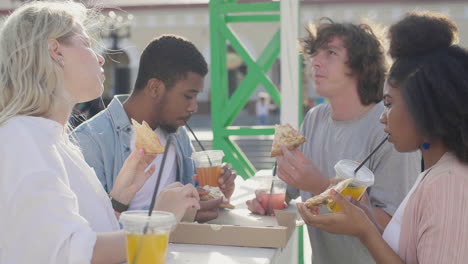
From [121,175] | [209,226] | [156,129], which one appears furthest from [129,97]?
[209,226]

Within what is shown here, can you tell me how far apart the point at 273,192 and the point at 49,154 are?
51.4 inches

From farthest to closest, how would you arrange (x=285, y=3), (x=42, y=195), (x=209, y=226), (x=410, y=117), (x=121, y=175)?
(x=285, y=3)
(x=121, y=175)
(x=209, y=226)
(x=410, y=117)
(x=42, y=195)

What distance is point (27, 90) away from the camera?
1.61 metres

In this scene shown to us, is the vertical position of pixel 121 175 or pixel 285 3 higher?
pixel 285 3

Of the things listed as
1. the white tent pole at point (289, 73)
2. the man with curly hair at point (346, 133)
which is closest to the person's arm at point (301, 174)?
the man with curly hair at point (346, 133)

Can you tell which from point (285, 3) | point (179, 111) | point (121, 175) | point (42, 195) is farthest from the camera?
point (285, 3)

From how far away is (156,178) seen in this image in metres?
2.79

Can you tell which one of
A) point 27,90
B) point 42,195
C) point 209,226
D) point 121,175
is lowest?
point 209,226

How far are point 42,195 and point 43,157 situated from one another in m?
0.12

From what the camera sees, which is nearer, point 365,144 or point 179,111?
point 365,144

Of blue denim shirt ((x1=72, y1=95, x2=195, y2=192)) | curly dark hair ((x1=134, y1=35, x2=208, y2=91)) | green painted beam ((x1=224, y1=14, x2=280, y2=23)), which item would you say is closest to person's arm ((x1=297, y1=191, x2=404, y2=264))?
blue denim shirt ((x1=72, y1=95, x2=195, y2=192))

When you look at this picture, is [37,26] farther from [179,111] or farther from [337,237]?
[337,237]

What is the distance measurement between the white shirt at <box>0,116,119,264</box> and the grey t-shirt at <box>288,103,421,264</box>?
1.53m

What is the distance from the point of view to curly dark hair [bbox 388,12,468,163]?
1662mm
